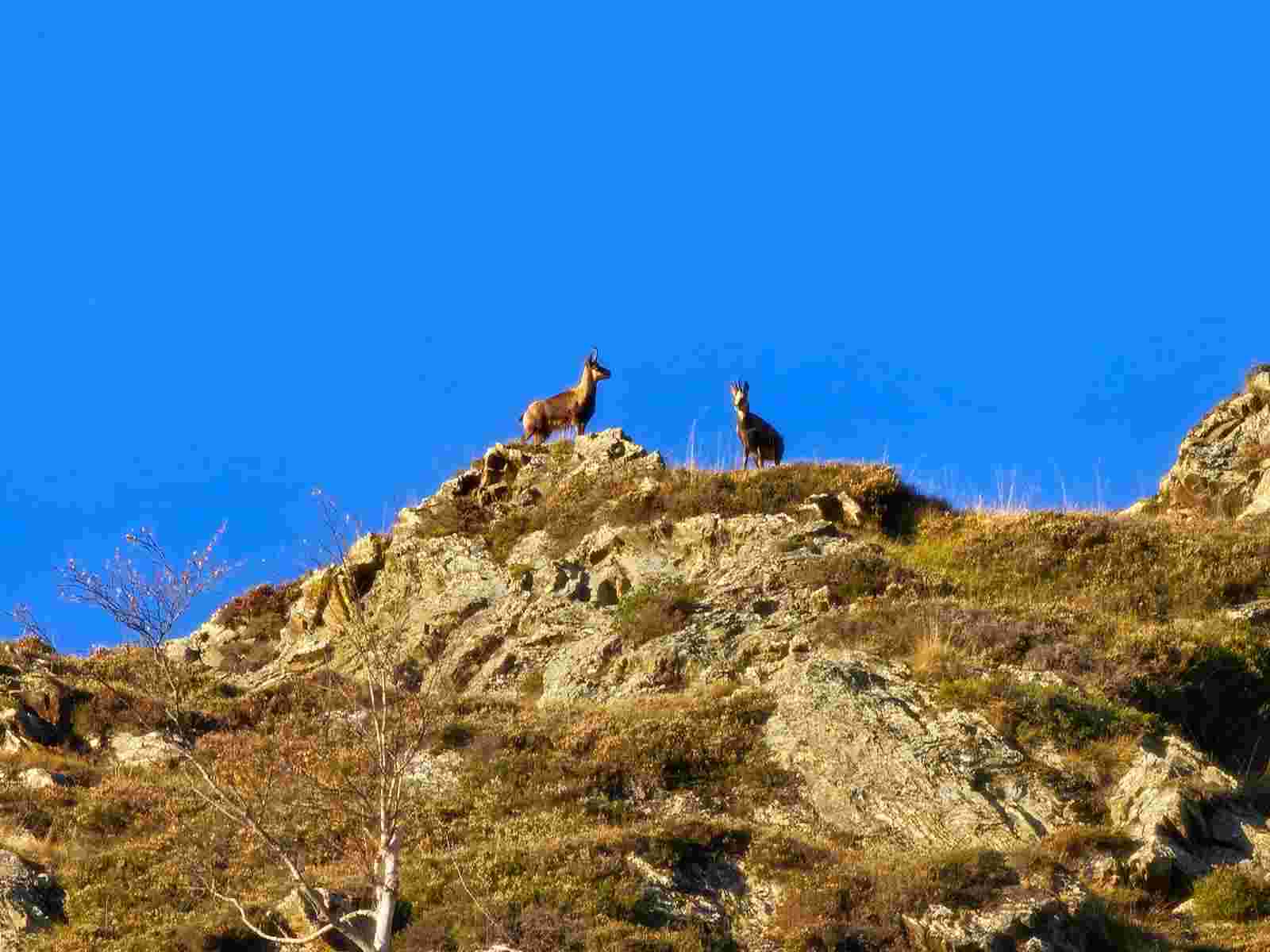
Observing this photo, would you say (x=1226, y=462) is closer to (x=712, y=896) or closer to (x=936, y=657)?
(x=936, y=657)

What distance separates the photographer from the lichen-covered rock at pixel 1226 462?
3064 cm

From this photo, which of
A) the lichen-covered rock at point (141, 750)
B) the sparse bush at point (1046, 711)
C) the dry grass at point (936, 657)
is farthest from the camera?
the lichen-covered rock at point (141, 750)

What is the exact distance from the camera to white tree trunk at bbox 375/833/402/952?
41.6 ft

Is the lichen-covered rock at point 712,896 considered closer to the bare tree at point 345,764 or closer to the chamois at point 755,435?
the bare tree at point 345,764

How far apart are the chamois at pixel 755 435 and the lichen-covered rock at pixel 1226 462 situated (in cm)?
762

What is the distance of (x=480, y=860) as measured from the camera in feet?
59.2

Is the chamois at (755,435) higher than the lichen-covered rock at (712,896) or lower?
higher

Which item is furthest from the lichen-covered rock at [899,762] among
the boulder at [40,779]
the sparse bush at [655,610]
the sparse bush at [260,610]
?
the sparse bush at [260,610]

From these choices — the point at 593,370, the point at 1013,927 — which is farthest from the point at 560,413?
the point at 1013,927

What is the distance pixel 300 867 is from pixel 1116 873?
8.88m

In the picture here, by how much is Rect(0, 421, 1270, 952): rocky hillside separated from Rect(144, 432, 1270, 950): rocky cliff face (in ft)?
0.17

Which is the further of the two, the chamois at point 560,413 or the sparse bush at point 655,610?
the chamois at point 560,413

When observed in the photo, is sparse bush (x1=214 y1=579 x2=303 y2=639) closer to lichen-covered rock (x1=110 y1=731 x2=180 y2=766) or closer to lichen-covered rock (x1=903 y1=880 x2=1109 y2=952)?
lichen-covered rock (x1=110 y1=731 x2=180 y2=766)

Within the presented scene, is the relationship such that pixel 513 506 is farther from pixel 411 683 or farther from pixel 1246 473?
pixel 1246 473
